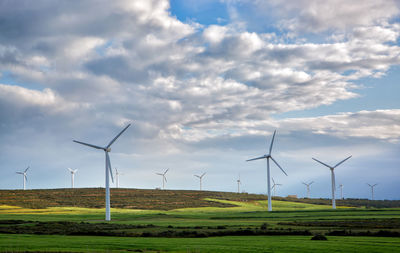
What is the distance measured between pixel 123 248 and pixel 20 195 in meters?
141

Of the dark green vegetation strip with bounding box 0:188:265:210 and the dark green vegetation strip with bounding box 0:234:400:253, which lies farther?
the dark green vegetation strip with bounding box 0:188:265:210

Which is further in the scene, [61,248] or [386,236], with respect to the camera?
[386,236]

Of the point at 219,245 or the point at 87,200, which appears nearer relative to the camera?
the point at 219,245

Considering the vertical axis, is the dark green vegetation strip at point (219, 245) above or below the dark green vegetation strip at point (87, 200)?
below

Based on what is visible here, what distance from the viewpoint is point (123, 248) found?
48125mm

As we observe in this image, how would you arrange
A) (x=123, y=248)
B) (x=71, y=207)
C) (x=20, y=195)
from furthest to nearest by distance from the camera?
1. (x=20, y=195)
2. (x=71, y=207)
3. (x=123, y=248)

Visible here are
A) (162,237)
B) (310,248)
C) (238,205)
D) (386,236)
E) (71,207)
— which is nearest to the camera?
(310,248)

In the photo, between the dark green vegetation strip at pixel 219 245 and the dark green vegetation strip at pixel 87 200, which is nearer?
the dark green vegetation strip at pixel 219 245

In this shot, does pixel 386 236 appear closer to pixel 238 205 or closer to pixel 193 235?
pixel 193 235

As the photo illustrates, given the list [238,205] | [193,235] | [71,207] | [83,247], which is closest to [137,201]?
[71,207]

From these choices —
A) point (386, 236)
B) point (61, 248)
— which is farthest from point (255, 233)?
point (61, 248)

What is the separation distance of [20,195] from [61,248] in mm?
138265

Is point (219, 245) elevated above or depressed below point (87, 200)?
below

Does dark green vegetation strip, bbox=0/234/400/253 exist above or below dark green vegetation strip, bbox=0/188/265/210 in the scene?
below
